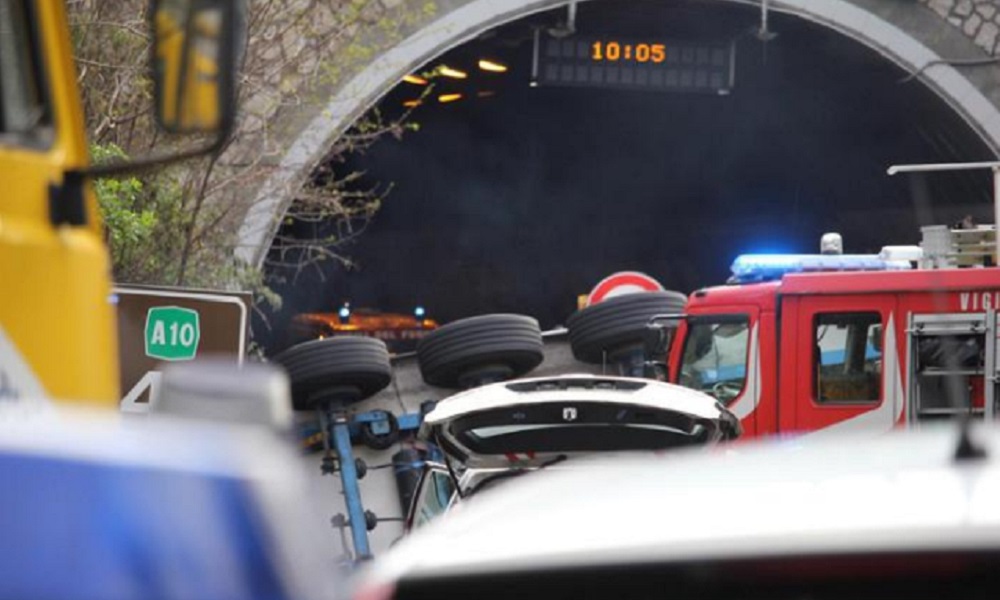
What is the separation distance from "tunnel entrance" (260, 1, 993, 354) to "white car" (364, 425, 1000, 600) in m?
25.3

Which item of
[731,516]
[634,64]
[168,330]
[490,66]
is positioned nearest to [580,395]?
[168,330]

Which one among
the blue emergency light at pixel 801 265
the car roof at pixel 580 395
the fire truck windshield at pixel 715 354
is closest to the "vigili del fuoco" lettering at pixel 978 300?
the blue emergency light at pixel 801 265

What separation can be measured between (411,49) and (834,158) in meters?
11.5

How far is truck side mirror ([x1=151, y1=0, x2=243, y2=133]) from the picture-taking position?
170 inches

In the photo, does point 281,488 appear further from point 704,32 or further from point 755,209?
point 755,209

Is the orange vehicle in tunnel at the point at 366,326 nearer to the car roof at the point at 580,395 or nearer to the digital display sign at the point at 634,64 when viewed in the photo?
the digital display sign at the point at 634,64

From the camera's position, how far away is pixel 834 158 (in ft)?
114

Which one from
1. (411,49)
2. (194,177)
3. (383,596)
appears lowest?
(383,596)

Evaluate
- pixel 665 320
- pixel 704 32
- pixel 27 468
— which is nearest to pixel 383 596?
pixel 27 468

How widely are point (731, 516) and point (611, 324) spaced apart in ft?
57.7

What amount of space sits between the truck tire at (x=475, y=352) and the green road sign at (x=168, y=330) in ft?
25.6

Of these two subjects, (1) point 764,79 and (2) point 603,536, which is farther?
(1) point 764,79

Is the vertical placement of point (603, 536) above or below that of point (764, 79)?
below

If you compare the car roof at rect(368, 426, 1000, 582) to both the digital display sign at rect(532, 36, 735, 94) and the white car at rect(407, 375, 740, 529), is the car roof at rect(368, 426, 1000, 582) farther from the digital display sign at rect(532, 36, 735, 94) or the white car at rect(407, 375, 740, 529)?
the digital display sign at rect(532, 36, 735, 94)
